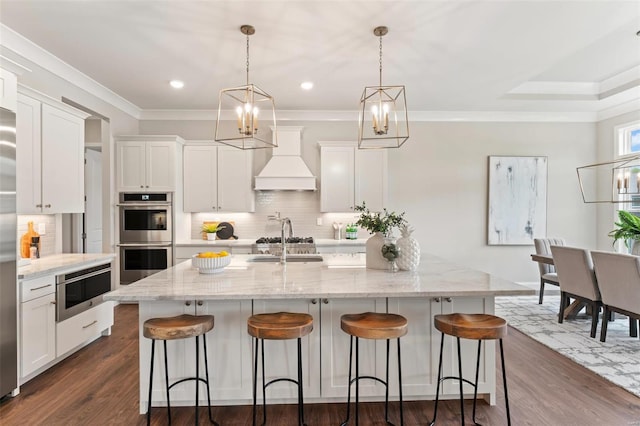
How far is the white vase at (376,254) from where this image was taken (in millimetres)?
2826

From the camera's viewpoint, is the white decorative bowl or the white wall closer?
the white decorative bowl

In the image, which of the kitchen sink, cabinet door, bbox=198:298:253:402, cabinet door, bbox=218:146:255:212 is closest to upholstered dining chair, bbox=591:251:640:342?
the kitchen sink

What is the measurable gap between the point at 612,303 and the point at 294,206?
13.6 ft

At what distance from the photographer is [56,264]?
312cm

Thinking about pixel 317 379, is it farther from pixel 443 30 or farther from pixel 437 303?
pixel 443 30

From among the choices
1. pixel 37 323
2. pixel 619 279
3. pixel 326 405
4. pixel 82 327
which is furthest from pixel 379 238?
pixel 82 327

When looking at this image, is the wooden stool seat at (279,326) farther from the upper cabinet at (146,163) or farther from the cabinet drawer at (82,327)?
the upper cabinet at (146,163)

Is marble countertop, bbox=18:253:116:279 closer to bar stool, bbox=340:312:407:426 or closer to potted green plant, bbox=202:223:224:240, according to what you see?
potted green plant, bbox=202:223:224:240

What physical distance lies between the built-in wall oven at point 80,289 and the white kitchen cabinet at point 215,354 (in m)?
1.27

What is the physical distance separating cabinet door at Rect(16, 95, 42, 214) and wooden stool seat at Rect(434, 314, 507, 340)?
11.3 ft

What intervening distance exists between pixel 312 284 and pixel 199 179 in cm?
368

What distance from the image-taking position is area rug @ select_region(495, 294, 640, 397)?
3.02 meters

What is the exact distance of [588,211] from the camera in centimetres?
582

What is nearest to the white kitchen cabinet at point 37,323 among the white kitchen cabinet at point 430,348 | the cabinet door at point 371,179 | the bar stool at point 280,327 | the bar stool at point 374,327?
the bar stool at point 280,327
